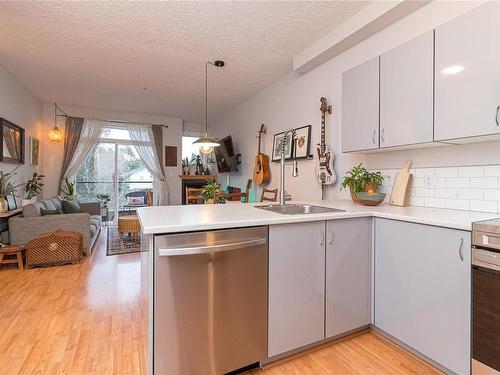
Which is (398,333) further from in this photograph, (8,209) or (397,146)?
(8,209)

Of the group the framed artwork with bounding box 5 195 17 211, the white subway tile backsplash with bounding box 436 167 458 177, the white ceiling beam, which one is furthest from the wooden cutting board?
the framed artwork with bounding box 5 195 17 211

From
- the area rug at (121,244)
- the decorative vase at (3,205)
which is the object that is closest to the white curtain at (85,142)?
the area rug at (121,244)

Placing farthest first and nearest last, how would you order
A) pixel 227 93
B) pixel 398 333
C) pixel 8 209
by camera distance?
pixel 227 93
pixel 8 209
pixel 398 333

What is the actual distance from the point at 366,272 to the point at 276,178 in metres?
2.50

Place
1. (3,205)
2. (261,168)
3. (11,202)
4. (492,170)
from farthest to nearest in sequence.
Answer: (261,168), (11,202), (3,205), (492,170)

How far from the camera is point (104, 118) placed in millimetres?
6121

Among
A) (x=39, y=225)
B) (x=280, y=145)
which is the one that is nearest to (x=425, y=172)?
(x=280, y=145)

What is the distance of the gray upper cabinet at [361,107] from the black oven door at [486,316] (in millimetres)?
1184

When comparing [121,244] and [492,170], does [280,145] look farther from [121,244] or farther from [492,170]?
[121,244]

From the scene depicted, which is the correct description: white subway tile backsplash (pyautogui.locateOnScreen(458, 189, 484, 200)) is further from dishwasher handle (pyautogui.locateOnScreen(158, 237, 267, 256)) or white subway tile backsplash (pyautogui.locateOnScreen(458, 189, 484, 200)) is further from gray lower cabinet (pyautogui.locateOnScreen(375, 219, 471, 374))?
dishwasher handle (pyautogui.locateOnScreen(158, 237, 267, 256))

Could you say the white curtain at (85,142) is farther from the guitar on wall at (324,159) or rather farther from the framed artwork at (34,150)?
the guitar on wall at (324,159)

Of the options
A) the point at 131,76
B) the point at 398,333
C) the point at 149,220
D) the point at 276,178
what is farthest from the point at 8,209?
the point at 398,333

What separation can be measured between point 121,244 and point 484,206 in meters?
4.82

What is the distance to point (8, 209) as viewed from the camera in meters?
3.59
